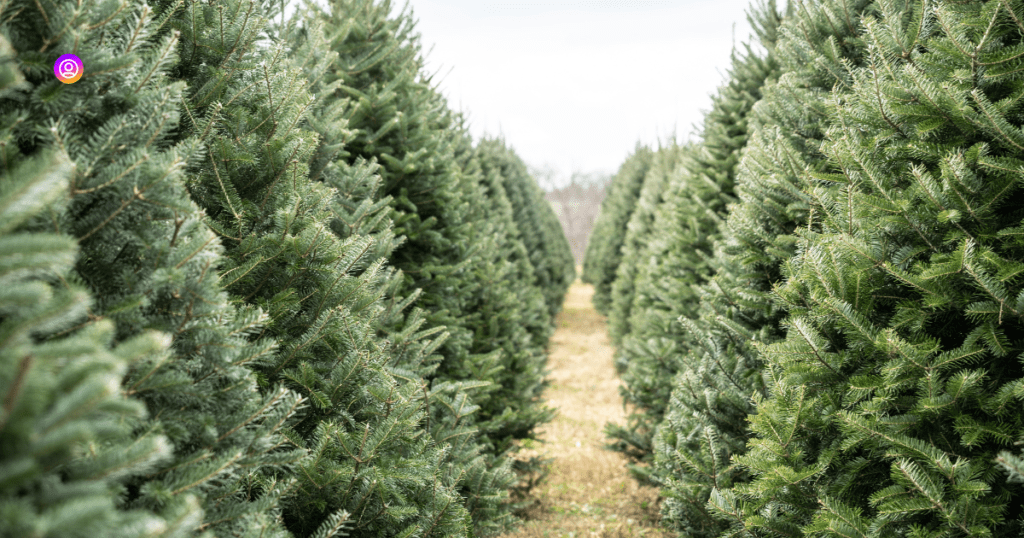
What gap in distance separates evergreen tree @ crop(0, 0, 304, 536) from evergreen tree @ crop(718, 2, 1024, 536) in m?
2.28

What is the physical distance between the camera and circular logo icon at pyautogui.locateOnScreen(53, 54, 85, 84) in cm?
139

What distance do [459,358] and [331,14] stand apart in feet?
12.6

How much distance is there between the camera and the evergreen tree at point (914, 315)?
1729mm

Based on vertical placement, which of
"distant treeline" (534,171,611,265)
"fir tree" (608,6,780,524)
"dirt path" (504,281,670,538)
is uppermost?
"distant treeline" (534,171,611,265)

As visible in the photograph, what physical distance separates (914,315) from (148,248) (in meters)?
2.88

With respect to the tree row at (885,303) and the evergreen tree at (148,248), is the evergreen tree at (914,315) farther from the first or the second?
the evergreen tree at (148,248)

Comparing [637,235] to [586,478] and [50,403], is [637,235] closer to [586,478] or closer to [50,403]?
[586,478]

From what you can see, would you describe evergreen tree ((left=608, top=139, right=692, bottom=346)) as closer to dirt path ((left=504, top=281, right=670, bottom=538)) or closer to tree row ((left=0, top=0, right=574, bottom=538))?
dirt path ((left=504, top=281, right=670, bottom=538))

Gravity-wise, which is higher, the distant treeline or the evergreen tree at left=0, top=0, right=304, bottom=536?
the distant treeline

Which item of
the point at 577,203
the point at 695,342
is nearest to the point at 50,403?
the point at 695,342

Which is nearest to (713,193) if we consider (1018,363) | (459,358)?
(459,358)

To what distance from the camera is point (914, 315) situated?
1952 mm

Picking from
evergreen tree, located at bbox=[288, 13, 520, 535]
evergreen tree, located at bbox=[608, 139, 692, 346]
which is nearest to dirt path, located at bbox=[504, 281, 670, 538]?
evergreen tree, located at bbox=[608, 139, 692, 346]

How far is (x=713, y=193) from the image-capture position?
5.41m
